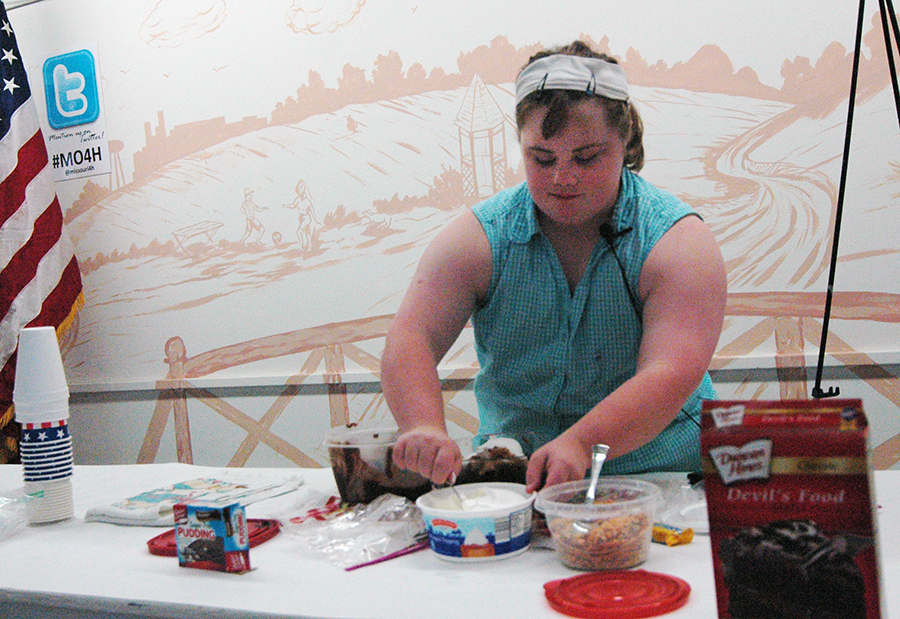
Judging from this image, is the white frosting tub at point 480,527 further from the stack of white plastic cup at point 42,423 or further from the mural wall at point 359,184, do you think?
the mural wall at point 359,184

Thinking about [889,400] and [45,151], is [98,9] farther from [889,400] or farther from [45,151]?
[889,400]

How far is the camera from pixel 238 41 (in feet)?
10.5

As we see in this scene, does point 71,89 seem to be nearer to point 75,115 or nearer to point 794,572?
point 75,115

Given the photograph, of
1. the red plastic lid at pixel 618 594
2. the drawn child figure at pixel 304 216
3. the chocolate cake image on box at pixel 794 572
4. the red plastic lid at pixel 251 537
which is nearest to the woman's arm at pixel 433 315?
the red plastic lid at pixel 251 537

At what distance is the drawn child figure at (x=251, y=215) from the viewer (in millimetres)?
3225

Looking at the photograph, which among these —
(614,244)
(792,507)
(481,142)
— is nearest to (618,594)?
(792,507)

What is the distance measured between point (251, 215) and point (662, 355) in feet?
7.67

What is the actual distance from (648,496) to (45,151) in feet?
10.6

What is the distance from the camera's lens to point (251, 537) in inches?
46.2

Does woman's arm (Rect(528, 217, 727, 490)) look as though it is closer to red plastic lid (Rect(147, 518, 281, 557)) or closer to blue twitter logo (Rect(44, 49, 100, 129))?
red plastic lid (Rect(147, 518, 281, 557))

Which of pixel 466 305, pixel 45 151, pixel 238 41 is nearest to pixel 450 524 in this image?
pixel 466 305

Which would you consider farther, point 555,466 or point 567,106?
point 567,106

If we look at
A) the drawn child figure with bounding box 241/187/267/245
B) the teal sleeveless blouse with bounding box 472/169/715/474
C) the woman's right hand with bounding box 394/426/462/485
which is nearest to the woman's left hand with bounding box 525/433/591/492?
the woman's right hand with bounding box 394/426/462/485

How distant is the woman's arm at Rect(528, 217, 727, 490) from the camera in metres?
1.12
